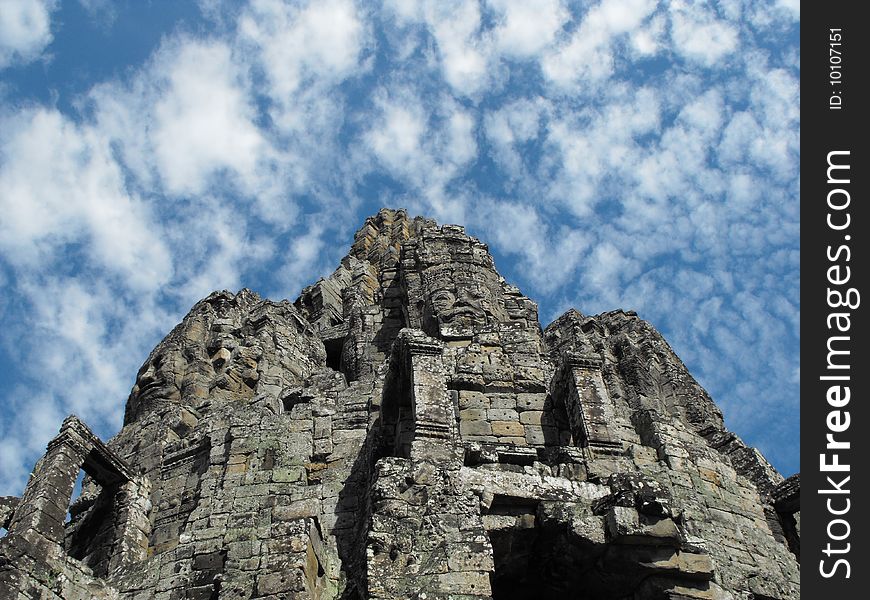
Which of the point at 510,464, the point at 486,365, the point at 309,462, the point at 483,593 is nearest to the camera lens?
the point at 483,593

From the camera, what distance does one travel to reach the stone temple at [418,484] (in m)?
12.2

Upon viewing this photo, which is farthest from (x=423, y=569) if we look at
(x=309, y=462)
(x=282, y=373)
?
(x=282, y=373)

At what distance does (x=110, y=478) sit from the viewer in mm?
21703

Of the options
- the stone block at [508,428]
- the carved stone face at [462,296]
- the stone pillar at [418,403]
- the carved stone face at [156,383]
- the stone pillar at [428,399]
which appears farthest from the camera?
the carved stone face at [156,383]

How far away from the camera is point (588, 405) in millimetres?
15797

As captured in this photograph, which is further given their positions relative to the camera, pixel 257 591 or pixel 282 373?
pixel 282 373

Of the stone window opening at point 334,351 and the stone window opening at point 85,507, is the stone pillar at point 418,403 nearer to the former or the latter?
the stone window opening at point 85,507

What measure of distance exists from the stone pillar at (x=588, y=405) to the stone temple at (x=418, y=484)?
49mm

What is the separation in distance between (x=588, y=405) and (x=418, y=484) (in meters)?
4.80

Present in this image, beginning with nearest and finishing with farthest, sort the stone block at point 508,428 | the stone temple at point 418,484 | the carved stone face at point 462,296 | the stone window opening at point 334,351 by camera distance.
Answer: the stone temple at point 418,484, the stone block at point 508,428, the carved stone face at point 462,296, the stone window opening at point 334,351

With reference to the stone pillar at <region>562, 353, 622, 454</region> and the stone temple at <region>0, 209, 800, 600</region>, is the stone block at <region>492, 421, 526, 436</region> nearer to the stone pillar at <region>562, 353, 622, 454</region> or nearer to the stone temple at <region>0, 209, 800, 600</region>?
the stone temple at <region>0, 209, 800, 600</region>

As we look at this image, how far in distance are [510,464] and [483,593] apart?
11.0ft

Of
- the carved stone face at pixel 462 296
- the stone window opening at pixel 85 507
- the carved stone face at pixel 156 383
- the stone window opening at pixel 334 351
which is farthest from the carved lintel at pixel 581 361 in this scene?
the stone window opening at pixel 334 351

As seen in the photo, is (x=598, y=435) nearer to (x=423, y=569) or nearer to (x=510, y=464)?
(x=510, y=464)
